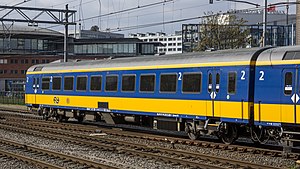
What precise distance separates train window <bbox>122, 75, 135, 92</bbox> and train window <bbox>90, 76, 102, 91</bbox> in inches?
86.2

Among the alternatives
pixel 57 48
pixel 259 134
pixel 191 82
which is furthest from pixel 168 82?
pixel 57 48

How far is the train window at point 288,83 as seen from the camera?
1549 centimetres

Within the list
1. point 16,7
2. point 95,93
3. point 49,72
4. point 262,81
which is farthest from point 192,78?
point 16,7

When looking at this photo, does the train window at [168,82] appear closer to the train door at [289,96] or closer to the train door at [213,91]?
the train door at [213,91]

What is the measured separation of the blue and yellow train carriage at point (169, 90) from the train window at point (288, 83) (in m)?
1.41

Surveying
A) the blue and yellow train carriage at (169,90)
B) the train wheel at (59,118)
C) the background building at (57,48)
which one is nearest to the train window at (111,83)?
the blue and yellow train carriage at (169,90)

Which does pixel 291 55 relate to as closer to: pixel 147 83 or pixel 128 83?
pixel 147 83

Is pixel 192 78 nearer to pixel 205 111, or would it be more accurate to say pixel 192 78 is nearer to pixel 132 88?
pixel 205 111

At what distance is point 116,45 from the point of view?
287ft

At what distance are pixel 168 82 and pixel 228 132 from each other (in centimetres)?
345

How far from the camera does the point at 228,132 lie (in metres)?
18.4

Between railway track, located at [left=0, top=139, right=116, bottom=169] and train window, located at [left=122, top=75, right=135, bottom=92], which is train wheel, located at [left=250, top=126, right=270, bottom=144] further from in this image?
train window, located at [left=122, top=75, right=135, bottom=92]

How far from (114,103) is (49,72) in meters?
7.59


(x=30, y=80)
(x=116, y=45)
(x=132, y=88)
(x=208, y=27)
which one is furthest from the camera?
(x=116, y=45)
